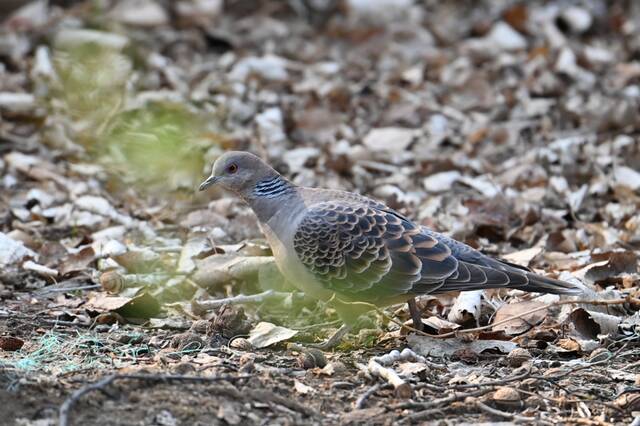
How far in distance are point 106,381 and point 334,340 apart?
66.3 inches

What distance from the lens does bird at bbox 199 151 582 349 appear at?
5449 mm

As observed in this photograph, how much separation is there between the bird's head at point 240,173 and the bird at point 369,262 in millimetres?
369

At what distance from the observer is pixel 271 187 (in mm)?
6098

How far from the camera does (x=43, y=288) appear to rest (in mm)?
6133

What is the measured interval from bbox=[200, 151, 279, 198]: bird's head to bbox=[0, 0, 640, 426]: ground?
0.44 m

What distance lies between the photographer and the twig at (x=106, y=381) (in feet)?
12.7

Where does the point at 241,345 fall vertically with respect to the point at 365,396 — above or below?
below

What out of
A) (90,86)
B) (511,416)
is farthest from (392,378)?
(90,86)

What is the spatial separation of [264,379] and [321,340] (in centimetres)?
113

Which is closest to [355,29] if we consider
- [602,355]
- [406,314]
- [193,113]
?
[193,113]

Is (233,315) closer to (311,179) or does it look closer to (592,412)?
(592,412)

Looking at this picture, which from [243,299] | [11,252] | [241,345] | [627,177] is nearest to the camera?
[241,345]

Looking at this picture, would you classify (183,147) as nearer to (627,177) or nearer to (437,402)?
(627,177)

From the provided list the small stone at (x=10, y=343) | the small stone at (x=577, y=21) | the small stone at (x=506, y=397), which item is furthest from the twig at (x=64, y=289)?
the small stone at (x=577, y=21)
